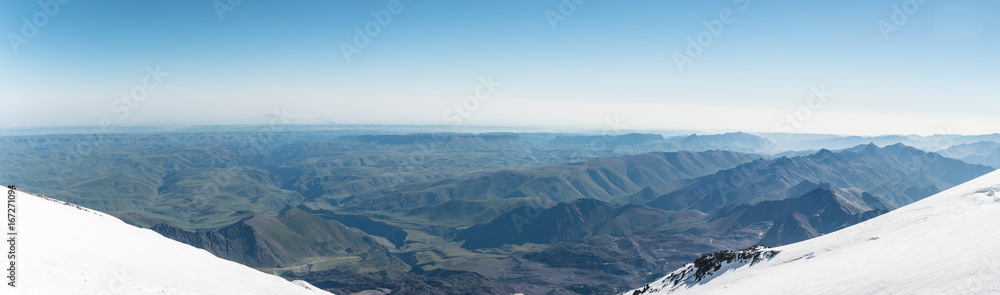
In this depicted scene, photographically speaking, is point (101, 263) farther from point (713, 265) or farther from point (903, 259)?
point (713, 265)

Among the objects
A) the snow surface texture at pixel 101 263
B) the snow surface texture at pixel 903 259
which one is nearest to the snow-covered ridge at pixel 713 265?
the snow surface texture at pixel 903 259

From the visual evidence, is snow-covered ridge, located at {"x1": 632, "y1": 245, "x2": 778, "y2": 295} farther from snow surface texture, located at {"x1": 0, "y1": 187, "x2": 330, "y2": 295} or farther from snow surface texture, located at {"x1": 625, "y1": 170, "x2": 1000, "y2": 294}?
snow surface texture, located at {"x1": 0, "y1": 187, "x2": 330, "y2": 295}

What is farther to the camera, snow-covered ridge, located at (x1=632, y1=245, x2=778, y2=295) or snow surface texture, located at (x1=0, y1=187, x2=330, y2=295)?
snow-covered ridge, located at (x1=632, y1=245, x2=778, y2=295)

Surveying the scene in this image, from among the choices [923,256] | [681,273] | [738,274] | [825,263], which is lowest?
[681,273]

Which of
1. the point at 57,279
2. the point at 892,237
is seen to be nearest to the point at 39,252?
the point at 57,279

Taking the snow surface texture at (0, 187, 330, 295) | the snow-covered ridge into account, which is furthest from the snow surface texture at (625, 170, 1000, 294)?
the snow surface texture at (0, 187, 330, 295)

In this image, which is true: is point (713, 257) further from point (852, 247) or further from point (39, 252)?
point (39, 252)
